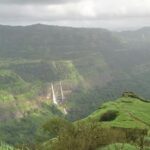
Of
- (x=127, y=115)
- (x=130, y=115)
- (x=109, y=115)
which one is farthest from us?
(x=109, y=115)

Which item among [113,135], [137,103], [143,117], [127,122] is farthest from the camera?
[137,103]

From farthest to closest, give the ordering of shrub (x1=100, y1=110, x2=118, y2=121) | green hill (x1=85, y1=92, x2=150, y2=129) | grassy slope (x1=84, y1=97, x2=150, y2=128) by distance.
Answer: shrub (x1=100, y1=110, x2=118, y2=121) → green hill (x1=85, y1=92, x2=150, y2=129) → grassy slope (x1=84, y1=97, x2=150, y2=128)

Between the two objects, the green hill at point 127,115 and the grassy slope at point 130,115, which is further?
the green hill at point 127,115

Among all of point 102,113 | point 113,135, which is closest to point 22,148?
point 113,135

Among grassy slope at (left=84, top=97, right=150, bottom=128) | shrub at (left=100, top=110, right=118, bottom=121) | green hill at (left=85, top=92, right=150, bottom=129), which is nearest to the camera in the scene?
grassy slope at (left=84, top=97, right=150, bottom=128)

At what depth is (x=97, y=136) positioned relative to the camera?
26656 millimetres

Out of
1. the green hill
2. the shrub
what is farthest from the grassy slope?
the shrub

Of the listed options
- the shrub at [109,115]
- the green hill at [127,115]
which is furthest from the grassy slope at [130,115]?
the shrub at [109,115]

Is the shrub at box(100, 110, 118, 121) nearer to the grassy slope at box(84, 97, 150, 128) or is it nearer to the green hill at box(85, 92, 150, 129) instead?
the green hill at box(85, 92, 150, 129)

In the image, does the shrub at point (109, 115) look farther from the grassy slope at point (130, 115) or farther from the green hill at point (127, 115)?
the grassy slope at point (130, 115)

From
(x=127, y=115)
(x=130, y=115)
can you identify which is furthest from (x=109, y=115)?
(x=127, y=115)

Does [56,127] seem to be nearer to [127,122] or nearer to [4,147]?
[127,122]

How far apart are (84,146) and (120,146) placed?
216cm

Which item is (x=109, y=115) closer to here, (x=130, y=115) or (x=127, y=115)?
(x=130, y=115)
